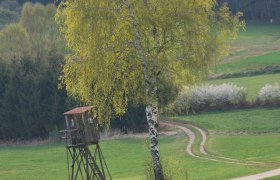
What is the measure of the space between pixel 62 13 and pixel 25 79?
1949 inches

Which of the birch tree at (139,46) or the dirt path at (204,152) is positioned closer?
the birch tree at (139,46)

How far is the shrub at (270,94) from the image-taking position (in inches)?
2849

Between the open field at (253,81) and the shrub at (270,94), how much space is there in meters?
2.66

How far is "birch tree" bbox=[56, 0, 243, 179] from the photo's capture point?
28891 millimetres

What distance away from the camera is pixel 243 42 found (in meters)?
136

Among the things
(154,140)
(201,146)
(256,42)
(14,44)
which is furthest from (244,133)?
(256,42)

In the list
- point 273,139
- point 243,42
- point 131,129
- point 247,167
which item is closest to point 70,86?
point 247,167

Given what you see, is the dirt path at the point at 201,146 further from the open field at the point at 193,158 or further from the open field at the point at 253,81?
the open field at the point at 253,81

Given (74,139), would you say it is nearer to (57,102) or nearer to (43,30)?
(57,102)

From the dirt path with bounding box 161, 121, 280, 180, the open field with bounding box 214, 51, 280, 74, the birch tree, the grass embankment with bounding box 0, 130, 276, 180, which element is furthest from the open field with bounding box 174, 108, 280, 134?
the birch tree

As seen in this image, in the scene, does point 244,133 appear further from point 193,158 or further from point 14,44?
point 14,44

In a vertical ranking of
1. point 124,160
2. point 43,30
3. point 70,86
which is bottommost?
point 124,160

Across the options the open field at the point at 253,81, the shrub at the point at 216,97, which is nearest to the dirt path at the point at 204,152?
the shrub at the point at 216,97

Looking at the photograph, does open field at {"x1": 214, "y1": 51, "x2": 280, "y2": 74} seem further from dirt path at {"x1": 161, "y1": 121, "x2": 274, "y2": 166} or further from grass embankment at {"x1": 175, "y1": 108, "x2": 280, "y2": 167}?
dirt path at {"x1": 161, "y1": 121, "x2": 274, "y2": 166}
